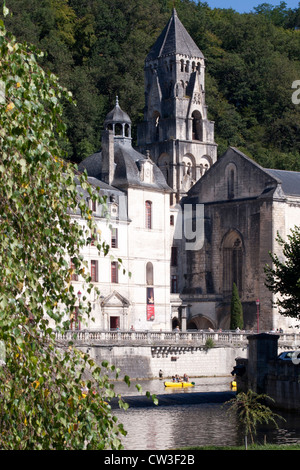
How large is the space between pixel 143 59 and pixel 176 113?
84.9ft

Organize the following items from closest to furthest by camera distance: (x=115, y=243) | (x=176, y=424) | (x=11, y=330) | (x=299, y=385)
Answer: (x=11, y=330) < (x=176, y=424) < (x=299, y=385) < (x=115, y=243)

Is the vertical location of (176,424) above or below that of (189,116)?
below

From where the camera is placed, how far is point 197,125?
93.9 metres

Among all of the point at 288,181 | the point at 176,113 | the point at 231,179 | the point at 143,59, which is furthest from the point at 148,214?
the point at 143,59

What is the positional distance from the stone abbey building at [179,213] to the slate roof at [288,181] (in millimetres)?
166

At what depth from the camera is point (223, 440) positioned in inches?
1487

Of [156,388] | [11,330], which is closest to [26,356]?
[11,330]

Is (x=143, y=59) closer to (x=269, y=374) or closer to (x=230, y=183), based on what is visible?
(x=230, y=183)

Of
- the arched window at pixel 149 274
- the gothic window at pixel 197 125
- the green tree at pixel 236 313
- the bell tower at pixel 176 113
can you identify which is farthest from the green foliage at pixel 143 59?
the green tree at pixel 236 313

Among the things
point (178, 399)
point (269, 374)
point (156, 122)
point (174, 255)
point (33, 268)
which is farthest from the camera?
point (156, 122)

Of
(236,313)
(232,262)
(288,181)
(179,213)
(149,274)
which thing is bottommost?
(236,313)
